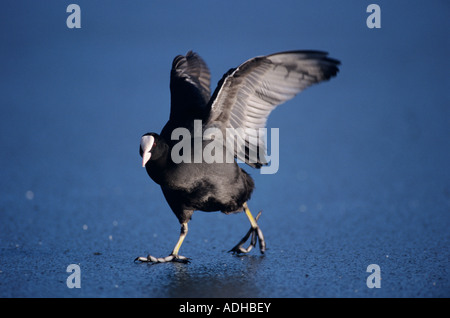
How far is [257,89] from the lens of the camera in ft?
12.1

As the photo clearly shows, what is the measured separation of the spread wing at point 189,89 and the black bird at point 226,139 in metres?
0.05

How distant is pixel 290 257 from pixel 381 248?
611 mm

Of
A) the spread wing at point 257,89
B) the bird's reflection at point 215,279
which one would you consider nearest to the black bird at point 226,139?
the spread wing at point 257,89

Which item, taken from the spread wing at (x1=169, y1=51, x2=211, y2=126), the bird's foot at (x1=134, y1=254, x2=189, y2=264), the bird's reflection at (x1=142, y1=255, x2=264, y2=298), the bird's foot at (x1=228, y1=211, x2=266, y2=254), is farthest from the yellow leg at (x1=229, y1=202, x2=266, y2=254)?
the spread wing at (x1=169, y1=51, x2=211, y2=126)

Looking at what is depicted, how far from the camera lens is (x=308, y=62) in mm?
3590

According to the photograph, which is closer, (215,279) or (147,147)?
(215,279)

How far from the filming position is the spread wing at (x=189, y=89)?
3984mm

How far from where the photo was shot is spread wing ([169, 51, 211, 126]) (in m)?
3.98

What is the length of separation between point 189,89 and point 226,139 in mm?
1023

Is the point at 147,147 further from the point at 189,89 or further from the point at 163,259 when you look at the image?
the point at 189,89

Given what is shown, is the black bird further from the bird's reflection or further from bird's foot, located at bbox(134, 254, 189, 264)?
the bird's reflection
